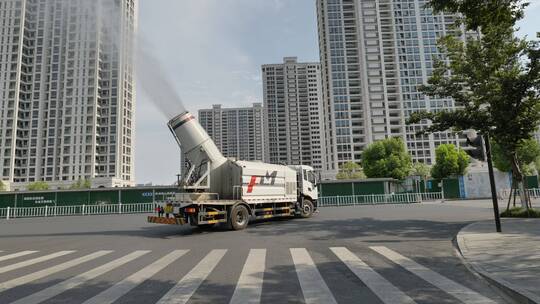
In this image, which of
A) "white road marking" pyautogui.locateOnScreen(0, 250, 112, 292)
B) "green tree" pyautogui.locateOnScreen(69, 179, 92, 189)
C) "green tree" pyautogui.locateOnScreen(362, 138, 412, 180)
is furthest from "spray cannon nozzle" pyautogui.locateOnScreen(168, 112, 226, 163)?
"green tree" pyautogui.locateOnScreen(69, 179, 92, 189)

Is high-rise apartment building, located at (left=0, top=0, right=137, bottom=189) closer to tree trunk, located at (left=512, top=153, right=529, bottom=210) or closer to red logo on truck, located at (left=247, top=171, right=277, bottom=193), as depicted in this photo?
red logo on truck, located at (left=247, top=171, right=277, bottom=193)

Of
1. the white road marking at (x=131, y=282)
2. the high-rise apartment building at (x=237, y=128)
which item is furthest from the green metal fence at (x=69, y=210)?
the high-rise apartment building at (x=237, y=128)

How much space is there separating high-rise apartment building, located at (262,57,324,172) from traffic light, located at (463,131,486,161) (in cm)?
13126

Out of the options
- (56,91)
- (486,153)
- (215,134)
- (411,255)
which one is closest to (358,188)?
(486,153)

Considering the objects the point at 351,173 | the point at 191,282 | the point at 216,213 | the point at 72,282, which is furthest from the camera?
the point at 351,173

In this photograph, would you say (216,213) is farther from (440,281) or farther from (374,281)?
(440,281)

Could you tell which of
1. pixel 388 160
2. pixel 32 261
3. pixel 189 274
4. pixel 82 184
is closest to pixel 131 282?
pixel 189 274

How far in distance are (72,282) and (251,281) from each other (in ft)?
10.00

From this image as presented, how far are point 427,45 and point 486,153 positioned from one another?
111281 mm

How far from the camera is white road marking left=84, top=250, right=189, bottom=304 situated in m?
4.39

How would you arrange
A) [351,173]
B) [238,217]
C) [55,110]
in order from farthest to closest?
[55,110] < [351,173] < [238,217]

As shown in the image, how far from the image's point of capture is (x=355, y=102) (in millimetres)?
103312

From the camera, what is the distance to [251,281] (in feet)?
17.0

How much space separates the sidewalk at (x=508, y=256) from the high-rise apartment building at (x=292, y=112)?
5199 inches
